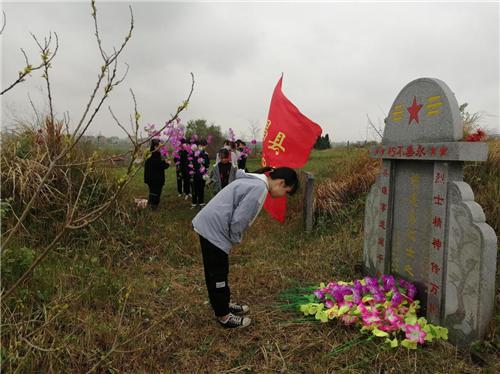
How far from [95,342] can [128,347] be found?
0.84 ft

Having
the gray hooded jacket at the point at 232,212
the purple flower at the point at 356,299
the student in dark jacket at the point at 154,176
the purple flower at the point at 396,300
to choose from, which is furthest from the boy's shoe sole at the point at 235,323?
the student in dark jacket at the point at 154,176

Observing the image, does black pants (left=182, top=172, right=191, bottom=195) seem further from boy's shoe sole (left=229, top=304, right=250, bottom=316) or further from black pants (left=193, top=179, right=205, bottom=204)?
boy's shoe sole (left=229, top=304, right=250, bottom=316)

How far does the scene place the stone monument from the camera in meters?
2.40

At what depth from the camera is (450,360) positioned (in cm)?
236

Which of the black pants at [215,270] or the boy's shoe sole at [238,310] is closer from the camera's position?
the black pants at [215,270]

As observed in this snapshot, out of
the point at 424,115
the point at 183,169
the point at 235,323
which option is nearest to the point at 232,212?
the point at 235,323

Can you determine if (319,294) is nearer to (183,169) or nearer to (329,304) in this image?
(329,304)

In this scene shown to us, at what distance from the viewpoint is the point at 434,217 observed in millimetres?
2732

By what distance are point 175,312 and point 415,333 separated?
84.6 inches

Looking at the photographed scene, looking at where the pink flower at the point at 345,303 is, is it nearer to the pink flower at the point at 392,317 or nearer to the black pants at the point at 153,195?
the pink flower at the point at 392,317

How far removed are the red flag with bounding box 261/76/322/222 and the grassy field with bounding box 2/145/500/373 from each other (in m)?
1.25

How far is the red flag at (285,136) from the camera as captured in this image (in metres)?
4.95

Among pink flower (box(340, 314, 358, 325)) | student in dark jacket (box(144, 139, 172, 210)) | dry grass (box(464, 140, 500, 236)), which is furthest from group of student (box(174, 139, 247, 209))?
pink flower (box(340, 314, 358, 325))

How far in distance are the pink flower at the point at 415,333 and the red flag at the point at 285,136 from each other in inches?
107
